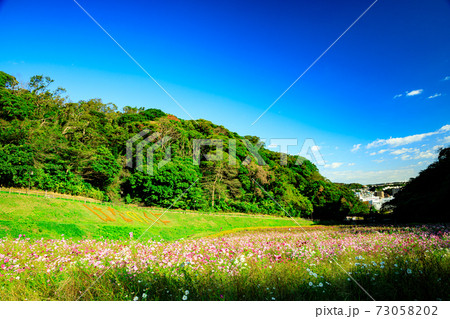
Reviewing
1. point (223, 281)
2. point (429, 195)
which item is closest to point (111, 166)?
point (223, 281)

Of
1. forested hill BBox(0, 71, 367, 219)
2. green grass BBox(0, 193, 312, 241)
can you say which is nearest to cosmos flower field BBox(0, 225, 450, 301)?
green grass BBox(0, 193, 312, 241)

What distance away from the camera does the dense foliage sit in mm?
13695

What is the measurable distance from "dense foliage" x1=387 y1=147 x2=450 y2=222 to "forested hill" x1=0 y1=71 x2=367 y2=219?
1946 cm

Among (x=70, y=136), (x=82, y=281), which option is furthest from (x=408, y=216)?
(x=70, y=136)

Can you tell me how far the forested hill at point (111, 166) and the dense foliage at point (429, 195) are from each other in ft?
63.9

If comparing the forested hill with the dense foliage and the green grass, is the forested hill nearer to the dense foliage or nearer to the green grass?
the green grass

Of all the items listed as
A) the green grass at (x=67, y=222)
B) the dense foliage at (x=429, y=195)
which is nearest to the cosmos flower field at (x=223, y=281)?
the green grass at (x=67, y=222)

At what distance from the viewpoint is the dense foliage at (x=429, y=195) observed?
13.7 metres

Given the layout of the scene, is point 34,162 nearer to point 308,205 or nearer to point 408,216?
point 408,216

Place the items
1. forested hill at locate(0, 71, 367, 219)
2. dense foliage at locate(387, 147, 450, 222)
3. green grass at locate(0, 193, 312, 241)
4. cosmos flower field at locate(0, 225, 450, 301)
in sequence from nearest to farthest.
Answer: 1. cosmos flower field at locate(0, 225, 450, 301)
2. green grass at locate(0, 193, 312, 241)
3. dense foliage at locate(387, 147, 450, 222)
4. forested hill at locate(0, 71, 367, 219)

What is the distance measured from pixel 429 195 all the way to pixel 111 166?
31116 mm

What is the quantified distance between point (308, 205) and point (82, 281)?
42035 millimetres

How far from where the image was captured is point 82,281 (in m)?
3.15

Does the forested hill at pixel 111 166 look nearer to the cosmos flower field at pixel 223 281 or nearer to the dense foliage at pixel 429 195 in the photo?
the dense foliage at pixel 429 195
